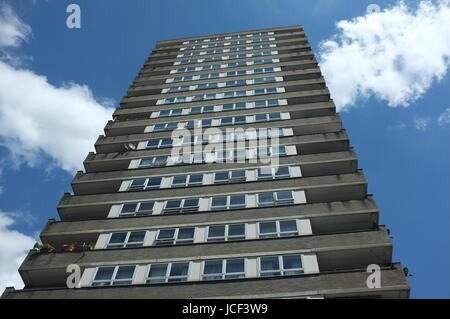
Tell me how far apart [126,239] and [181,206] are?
3.49 metres

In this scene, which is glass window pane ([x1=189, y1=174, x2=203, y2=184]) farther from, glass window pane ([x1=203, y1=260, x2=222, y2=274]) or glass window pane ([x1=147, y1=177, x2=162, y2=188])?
glass window pane ([x1=203, y1=260, x2=222, y2=274])

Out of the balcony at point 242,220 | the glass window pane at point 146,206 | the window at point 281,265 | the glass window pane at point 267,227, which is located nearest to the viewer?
the window at point 281,265

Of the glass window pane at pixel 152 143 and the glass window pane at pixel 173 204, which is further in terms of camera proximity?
the glass window pane at pixel 152 143

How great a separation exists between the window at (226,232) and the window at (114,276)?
12.8 feet

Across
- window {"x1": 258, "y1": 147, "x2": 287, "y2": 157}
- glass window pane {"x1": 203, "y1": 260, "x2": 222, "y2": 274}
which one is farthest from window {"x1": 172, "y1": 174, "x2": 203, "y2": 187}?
glass window pane {"x1": 203, "y1": 260, "x2": 222, "y2": 274}

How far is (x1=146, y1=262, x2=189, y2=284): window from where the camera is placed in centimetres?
1850

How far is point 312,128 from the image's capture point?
3005 centimetres

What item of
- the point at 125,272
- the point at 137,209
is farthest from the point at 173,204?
the point at 125,272

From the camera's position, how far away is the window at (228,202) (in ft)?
74.8

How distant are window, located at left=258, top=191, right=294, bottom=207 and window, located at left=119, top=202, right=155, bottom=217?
234 inches

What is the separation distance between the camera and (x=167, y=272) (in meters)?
18.8

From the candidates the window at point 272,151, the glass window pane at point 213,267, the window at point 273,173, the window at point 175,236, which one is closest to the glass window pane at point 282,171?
the window at point 273,173

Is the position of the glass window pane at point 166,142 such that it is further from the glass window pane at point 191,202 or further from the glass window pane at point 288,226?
the glass window pane at point 288,226
